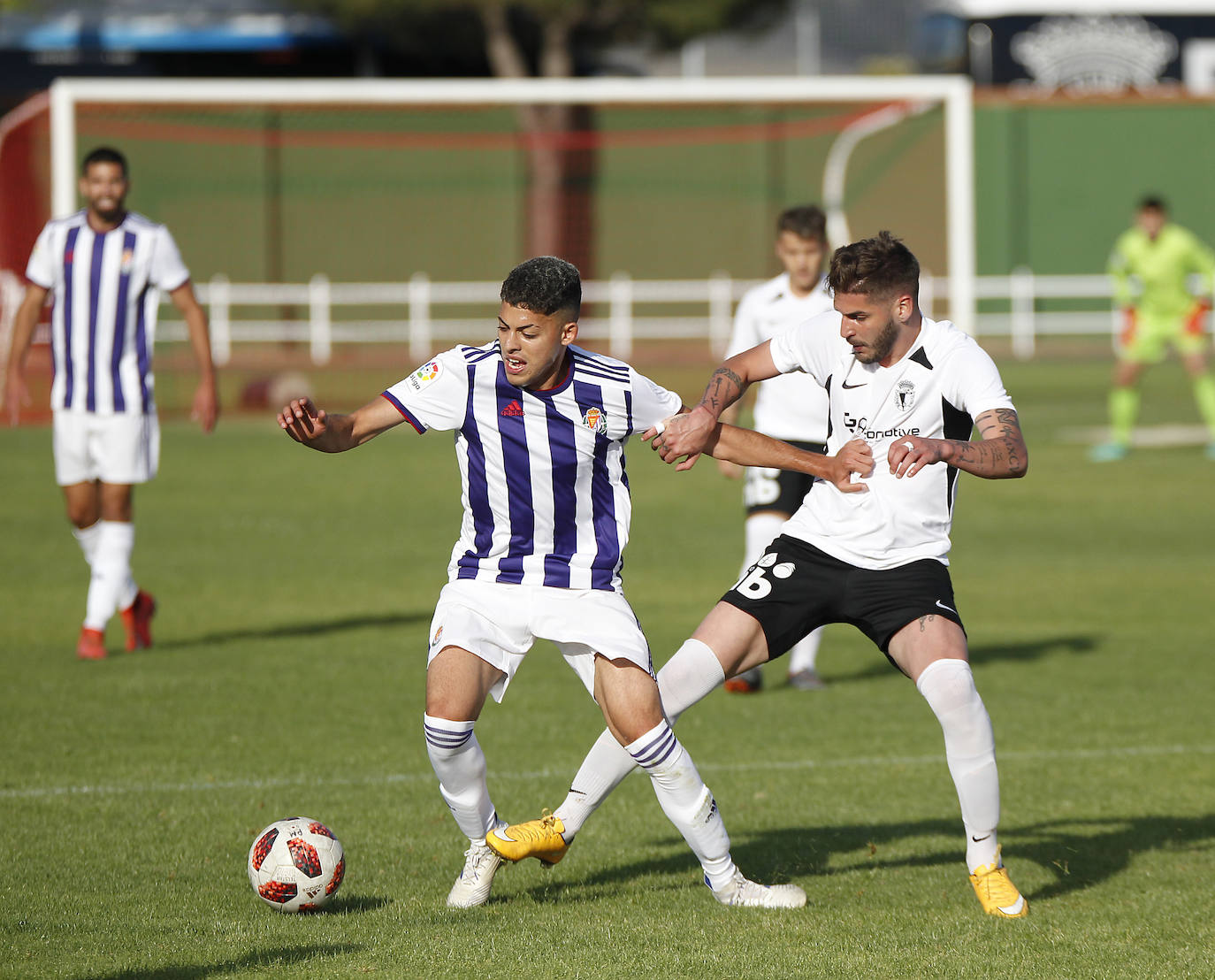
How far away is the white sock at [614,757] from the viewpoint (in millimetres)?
5281

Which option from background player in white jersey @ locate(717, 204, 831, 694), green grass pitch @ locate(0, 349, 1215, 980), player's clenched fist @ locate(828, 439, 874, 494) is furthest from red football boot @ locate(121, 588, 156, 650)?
player's clenched fist @ locate(828, 439, 874, 494)

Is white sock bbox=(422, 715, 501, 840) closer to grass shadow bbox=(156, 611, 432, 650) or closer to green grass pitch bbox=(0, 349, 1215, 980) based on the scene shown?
green grass pitch bbox=(0, 349, 1215, 980)

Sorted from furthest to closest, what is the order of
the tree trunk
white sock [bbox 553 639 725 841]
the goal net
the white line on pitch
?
the goal net, the tree trunk, the white line on pitch, white sock [bbox 553 639 725 841]

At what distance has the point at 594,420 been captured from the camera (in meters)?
5.13

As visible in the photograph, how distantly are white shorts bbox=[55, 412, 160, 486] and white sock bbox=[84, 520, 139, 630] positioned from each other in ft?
0.87

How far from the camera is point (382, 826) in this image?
20.1 ft

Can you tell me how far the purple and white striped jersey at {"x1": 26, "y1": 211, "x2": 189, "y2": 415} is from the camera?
351 inches

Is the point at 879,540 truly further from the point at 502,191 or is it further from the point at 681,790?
the point at 502,191

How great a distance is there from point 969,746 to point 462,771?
1.53 m

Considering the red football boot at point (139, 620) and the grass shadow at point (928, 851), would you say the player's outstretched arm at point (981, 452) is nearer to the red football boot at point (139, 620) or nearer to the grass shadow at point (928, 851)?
the grass shadow at point (928, 851)

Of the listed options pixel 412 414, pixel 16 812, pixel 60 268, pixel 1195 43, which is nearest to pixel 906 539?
pixel 412 414

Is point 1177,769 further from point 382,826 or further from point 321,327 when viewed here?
point 321,327

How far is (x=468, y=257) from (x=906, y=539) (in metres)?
29.5

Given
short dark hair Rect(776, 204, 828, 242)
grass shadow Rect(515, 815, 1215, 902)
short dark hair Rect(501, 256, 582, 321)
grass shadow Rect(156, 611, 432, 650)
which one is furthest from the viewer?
grass shadow Rect(156, 611, 432, 650)
